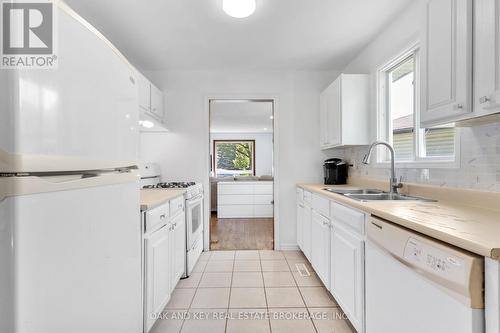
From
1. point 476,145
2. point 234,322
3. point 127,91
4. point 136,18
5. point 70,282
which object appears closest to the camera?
point 70,282

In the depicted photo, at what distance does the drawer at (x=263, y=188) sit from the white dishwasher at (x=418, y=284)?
150 inches

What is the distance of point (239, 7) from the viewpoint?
190cm

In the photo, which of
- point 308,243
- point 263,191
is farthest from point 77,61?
point 263,191

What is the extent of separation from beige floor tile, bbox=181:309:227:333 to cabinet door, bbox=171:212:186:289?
0.30 meters

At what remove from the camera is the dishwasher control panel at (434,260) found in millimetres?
793

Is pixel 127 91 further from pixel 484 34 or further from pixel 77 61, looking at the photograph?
pixel 484 34

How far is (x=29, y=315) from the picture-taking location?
26.7 inches

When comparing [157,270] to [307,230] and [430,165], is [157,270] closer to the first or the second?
[307,230]

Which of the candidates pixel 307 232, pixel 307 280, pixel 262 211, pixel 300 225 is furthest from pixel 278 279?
pixel 262 211

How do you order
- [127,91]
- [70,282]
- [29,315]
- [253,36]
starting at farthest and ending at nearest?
[253,36] < [127,91] < [70,282] < [29,315]

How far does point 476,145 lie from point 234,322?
1.92m

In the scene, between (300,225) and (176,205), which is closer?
(176,205)

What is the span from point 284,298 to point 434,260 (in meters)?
1.53

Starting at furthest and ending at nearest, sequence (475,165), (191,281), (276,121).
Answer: (276,121) → (191,281) → (475,165)
